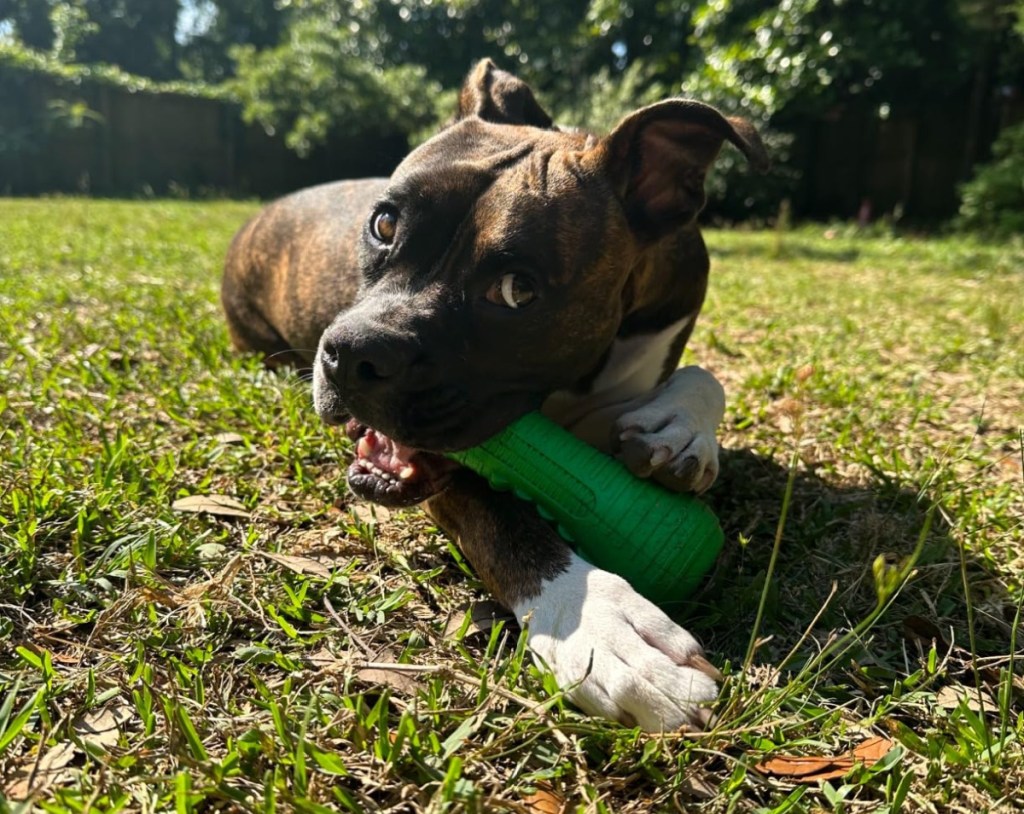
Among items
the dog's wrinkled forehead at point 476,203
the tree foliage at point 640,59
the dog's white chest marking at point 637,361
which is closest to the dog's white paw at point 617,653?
the dog's wrinkled forehead at point 476,203

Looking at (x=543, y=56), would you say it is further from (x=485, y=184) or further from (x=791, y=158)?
(x=485, y=184)

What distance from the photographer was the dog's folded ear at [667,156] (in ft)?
9.37

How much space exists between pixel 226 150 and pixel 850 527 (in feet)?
76.8

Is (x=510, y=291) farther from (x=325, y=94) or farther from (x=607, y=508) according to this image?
(x=325, y=94)

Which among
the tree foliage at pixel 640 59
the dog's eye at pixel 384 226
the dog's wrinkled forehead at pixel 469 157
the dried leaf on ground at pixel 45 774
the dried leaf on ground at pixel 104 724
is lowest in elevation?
the dried leaf on ground at pixel 104 724

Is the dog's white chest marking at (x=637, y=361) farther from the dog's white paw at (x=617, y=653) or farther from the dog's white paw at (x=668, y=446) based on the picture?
the dog's white paw at (x=617, y=653)

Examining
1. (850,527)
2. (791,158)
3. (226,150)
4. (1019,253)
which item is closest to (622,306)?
(850,527)

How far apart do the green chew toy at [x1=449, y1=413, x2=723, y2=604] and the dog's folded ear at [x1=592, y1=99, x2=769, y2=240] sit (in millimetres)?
990

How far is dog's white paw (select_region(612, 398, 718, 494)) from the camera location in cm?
244

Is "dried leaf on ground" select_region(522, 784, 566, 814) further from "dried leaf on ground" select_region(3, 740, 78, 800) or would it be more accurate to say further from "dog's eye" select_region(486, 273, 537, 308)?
"dog's eye" select_region(486, 273, 537, 308)

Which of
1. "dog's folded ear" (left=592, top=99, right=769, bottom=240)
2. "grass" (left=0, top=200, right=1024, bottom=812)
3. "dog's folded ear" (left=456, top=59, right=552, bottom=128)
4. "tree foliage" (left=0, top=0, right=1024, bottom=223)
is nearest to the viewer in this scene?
"grass" (left=0, top=200, right=1024, bottom=812)

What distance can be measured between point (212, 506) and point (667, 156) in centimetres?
195

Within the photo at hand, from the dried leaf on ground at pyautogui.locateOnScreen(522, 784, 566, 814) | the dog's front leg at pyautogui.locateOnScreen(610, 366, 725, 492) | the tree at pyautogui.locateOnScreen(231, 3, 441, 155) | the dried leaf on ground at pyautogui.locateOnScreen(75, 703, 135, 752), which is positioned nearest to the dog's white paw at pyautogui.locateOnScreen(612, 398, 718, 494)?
the dog's front leg at pyautogui.locateOnScreen(610, 366, 725, 492)

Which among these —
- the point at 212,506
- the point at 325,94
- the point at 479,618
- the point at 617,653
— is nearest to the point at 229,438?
the point at 212,506
